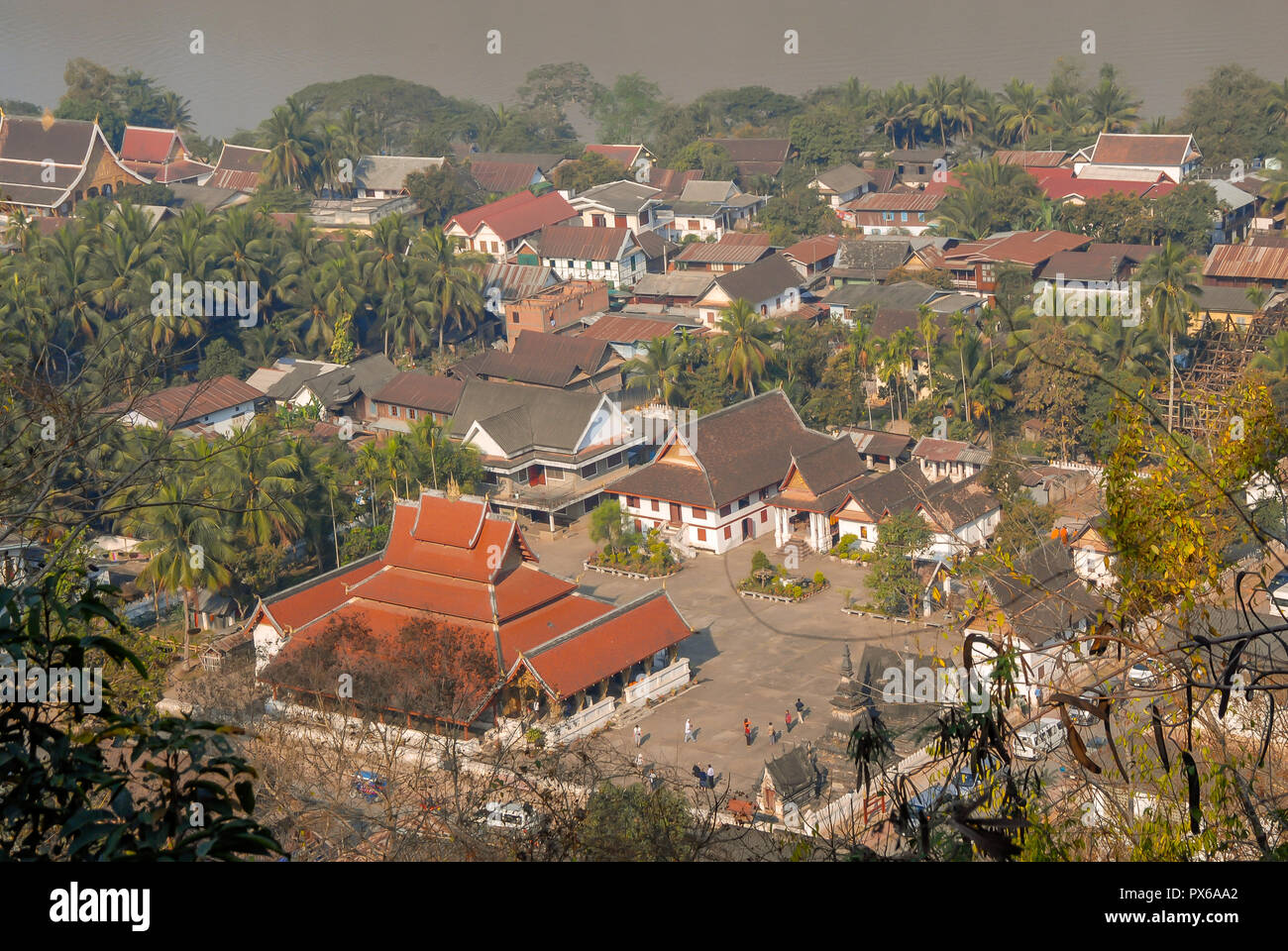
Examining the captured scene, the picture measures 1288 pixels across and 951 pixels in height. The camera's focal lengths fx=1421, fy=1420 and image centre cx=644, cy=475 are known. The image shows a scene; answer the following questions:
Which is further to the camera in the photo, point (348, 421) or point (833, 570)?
point (348, 421)

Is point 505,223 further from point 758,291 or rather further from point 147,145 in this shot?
point 147,145

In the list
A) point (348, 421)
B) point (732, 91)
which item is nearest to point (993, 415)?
point (348, 421)

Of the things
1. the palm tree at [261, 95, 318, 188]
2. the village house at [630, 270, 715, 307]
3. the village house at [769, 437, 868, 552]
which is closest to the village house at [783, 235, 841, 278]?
the village house at [630, 270, 715, 307]

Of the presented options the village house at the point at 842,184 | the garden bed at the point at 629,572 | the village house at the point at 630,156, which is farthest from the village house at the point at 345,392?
the village house at the point at 630,156

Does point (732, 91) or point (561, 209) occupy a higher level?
point (732, 91)

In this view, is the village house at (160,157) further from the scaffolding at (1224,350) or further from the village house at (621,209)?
the scaffolding at (1224,350)

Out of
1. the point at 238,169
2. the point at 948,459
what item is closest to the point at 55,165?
the point at 238,169
